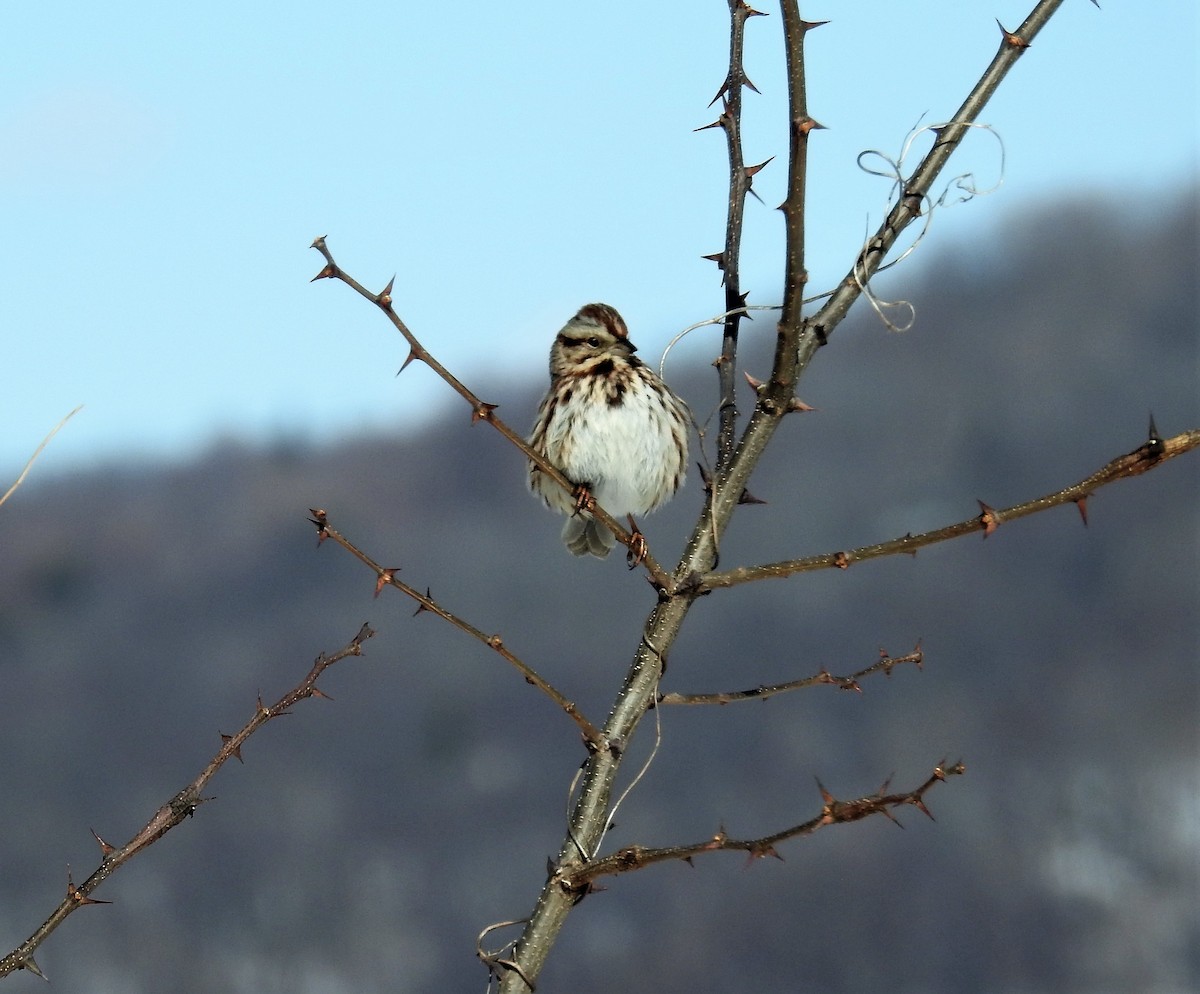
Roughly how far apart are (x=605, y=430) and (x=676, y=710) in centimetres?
5315

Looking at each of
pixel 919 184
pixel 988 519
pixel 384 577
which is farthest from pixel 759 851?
pixel 919 184

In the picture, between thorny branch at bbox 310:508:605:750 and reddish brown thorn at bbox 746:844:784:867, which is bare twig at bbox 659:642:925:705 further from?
reddish brown thorn at bbox 746:844:784:867

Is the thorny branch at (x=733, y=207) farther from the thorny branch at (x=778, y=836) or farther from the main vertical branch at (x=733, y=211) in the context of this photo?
the thorny branch at (x=778, y=836)

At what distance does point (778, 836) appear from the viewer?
2.34m

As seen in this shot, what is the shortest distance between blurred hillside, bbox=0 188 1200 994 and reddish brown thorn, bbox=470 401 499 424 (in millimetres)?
32219

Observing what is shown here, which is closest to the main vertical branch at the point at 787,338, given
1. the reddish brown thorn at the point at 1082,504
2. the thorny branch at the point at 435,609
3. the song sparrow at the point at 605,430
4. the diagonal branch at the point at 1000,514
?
the diagonal branch at the point at 1000,514

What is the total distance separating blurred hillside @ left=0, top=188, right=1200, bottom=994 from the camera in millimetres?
45562

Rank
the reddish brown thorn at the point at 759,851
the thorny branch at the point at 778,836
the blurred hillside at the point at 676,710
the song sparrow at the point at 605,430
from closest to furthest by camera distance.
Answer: the thorny branch at the point at 778,836
the reddish brown thorn at the point at 759,851
the song sparrow at the point at 605,430
the blurred hillside at the point at 676,710

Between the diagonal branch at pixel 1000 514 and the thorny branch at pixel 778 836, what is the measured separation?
0.39 meters

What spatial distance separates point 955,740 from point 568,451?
49524 mm

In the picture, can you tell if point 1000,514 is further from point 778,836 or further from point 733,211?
→ point 733,211

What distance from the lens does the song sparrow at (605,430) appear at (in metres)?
5.04

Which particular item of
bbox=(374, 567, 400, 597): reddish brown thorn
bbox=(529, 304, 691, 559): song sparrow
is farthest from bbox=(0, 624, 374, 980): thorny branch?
bbox=(529, 304, 691, 559): song sparrow

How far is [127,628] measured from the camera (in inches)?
2402
